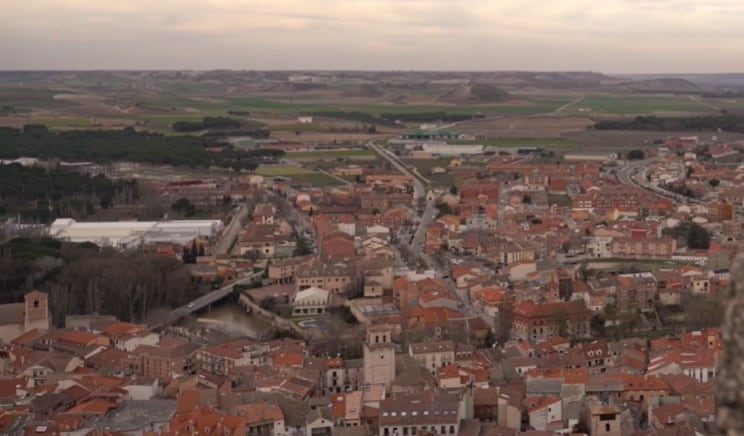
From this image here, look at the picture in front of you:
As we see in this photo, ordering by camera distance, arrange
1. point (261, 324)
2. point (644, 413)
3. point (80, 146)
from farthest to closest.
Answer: point (80, 146), point (261, 324), point (644, 413)

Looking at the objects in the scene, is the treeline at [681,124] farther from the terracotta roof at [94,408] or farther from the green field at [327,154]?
the terracotta roof at [94,408]

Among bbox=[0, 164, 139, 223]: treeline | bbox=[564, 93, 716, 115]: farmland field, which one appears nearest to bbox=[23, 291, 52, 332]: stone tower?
bbox=[0, 164, 139, 223]: treeline

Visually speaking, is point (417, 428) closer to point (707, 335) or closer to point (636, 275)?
point (707, 335)

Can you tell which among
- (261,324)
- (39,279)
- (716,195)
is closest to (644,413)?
(261,324)

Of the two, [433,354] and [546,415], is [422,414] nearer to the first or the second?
[546,415]

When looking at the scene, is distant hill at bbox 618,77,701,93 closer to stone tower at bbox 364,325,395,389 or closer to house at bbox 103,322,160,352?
house at bbox 103,322,160,352

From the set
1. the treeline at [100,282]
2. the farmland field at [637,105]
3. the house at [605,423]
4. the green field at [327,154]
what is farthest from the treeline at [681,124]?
the house at [605,423]
